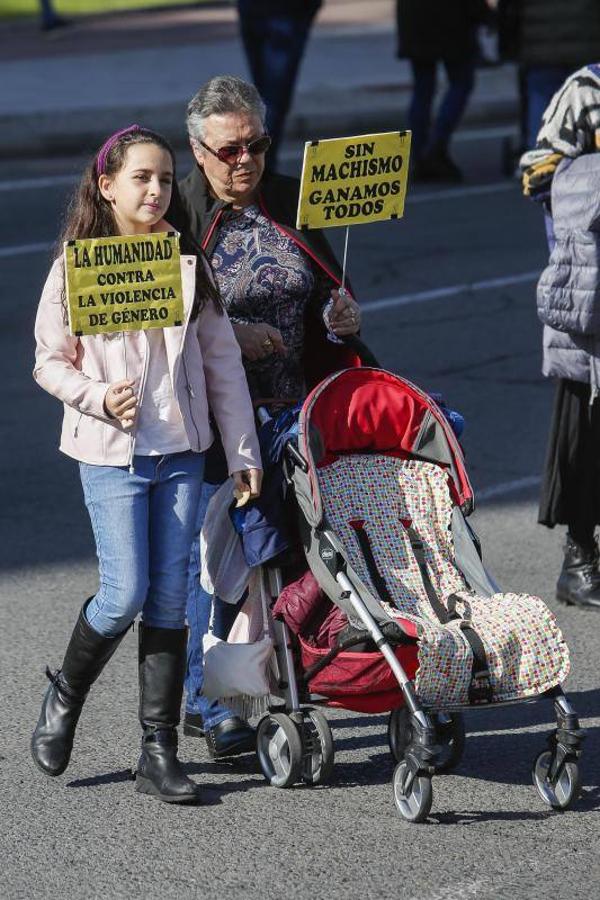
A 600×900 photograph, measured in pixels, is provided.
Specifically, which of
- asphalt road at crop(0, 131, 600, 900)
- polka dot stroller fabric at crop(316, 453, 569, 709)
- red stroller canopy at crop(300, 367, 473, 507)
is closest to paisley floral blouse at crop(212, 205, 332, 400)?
red stroller canopy at crop(300, 367, 473, 507)

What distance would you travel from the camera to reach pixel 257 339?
502 cm

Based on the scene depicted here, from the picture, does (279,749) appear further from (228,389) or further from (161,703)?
(228,389)

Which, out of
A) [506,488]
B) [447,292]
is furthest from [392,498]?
[447,292]

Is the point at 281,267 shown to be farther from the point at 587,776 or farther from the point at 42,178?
the point at 42,178

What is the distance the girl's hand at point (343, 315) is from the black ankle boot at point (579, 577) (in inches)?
70.7

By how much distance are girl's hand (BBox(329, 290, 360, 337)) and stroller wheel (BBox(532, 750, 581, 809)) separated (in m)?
1.29

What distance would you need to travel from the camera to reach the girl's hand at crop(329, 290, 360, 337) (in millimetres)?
5074

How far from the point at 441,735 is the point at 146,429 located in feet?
3.91

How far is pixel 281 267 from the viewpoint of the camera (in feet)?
16.8

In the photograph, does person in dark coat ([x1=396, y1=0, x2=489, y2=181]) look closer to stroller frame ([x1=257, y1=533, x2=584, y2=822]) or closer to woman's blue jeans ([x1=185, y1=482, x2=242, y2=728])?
woman's blue jeans ([x1=185, y1=482, x2=242, y2=728])

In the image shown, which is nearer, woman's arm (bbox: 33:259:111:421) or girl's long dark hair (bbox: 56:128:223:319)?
woman's arm (bbox: 33:259:111:421)

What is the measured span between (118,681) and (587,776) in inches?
62.7

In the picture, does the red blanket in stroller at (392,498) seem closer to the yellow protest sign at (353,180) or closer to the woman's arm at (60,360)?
the yellow protest sign at (353,180)

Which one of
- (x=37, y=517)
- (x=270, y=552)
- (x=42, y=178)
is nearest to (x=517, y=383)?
(x=37, y=517)
